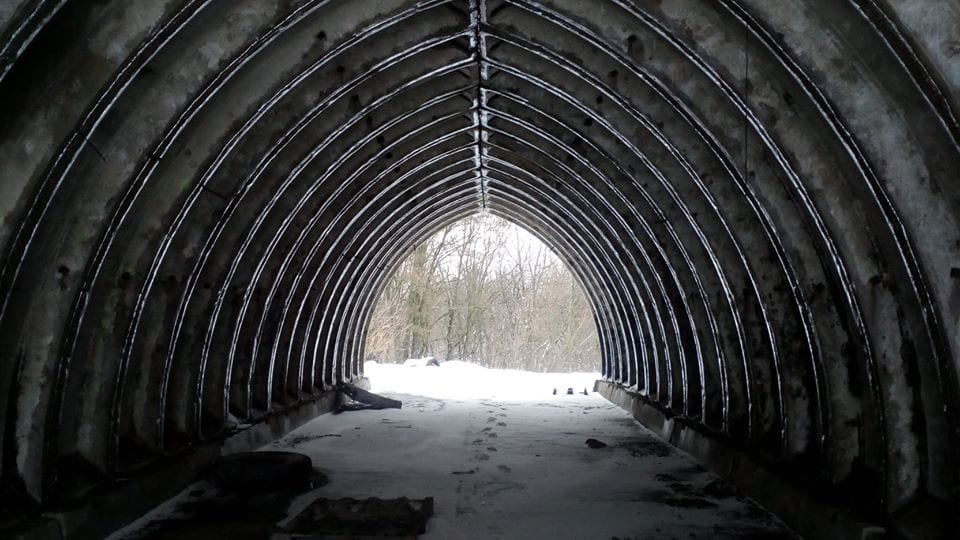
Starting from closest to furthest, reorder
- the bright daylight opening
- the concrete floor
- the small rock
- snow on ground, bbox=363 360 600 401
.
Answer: the concrete floor, the small rock, snow on ground, bbox=363 360 600 401, the bright daylight opening

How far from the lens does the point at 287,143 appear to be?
694 centimetres

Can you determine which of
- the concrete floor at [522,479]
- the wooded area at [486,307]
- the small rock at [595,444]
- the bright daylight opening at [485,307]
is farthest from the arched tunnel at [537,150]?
the wooded area at [486,307]

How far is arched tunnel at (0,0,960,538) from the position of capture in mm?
3924

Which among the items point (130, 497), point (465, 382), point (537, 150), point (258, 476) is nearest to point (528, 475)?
point (258, 476)

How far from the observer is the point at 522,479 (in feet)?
22.8

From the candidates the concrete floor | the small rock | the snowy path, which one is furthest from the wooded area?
the small rock

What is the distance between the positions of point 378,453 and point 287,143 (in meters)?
3.48

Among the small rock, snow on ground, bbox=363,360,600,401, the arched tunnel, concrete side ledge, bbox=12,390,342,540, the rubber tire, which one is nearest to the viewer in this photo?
the arched tunnel

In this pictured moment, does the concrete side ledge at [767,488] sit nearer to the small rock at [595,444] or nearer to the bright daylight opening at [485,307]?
the small rock at [595,444]

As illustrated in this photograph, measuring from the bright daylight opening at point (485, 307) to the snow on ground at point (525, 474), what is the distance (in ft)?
57.5

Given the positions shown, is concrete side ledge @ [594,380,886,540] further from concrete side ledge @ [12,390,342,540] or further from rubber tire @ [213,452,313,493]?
concrete side ledge @ [12,390,342,540]

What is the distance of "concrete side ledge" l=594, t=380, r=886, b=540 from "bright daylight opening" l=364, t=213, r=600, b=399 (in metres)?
20.7

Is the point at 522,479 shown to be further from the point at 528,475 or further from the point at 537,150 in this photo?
the point at 537,150

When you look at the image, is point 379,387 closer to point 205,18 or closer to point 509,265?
point 205,18
